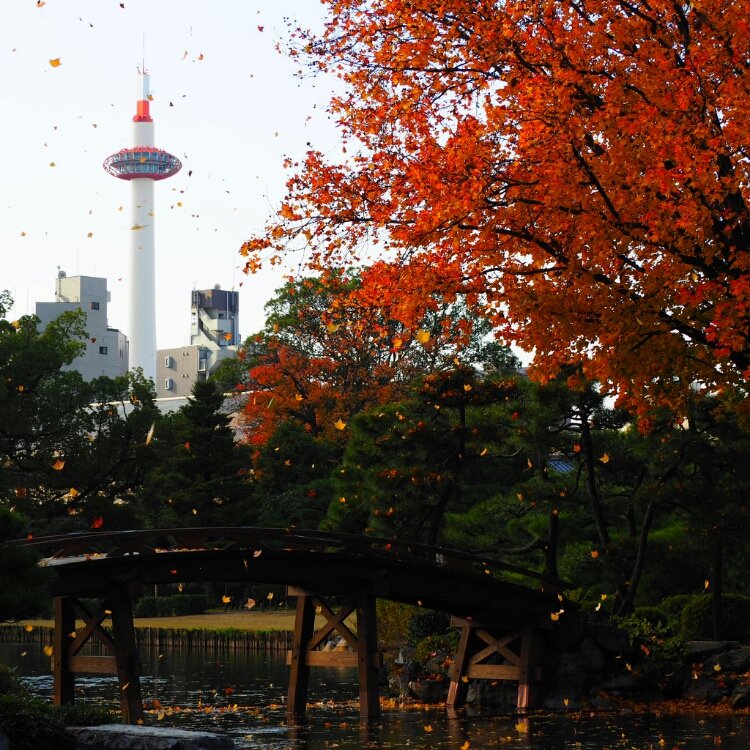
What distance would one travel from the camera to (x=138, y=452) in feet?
187

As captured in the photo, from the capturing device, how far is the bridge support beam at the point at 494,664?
28406mm

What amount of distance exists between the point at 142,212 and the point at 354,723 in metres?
167

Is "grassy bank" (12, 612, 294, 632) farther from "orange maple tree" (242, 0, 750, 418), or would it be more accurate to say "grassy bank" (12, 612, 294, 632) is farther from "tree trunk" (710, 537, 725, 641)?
"orange maple tree" (242, 0, 750, 418)

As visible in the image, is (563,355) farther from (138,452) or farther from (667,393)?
(138,452)

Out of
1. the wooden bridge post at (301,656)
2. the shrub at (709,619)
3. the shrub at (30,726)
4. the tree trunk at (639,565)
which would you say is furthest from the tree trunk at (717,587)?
the shrub at (30,726)

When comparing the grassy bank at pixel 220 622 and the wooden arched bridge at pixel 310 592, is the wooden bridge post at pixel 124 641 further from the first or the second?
the grassy bank at pixel 220 622

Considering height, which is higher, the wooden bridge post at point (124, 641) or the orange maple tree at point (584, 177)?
the orange maple tree at point (584, 177)

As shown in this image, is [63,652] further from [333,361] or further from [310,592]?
[333,361]

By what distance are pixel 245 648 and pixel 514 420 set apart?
1496 centimetres

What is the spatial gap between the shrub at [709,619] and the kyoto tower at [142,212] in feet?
483

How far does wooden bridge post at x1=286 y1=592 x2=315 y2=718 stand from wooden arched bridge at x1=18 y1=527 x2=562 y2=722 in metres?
0.02

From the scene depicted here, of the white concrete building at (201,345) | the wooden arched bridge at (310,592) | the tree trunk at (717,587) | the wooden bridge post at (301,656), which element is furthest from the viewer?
the white concrete building at (201,345)

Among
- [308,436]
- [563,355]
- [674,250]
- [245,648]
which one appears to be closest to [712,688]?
[563,355]

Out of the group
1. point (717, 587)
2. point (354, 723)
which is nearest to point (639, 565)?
point (717, 587)
